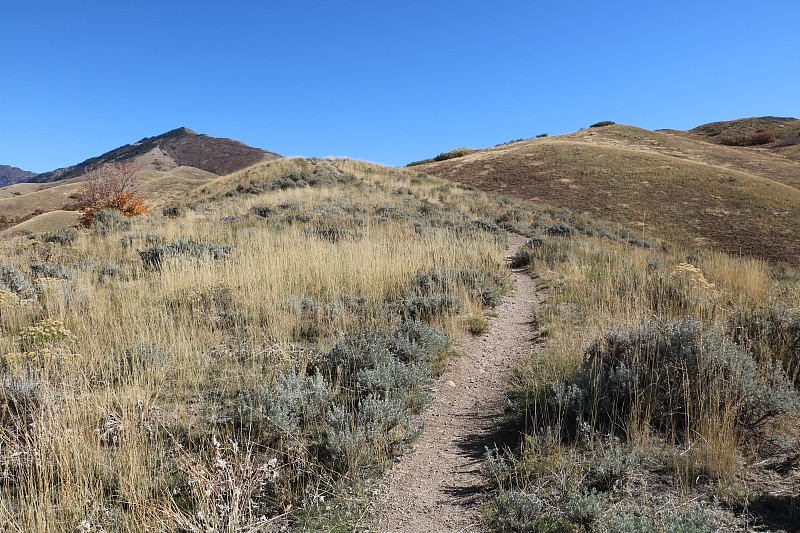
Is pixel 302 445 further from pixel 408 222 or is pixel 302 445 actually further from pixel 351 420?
pixel 408 222

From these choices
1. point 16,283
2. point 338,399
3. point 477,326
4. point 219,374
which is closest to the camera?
point 338,399

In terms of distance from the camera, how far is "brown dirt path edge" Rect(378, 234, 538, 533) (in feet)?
8.56

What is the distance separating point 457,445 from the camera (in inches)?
135

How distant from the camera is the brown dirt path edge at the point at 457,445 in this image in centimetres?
261

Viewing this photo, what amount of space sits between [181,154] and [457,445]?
161 m

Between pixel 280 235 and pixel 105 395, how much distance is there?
8042mm

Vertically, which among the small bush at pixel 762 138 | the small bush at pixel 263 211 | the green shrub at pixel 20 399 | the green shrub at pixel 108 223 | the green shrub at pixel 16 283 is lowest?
the green shrub at pixel 20 399

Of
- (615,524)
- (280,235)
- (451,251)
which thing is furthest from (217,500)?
(280,235)

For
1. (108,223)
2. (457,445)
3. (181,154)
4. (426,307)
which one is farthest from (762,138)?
(181,154)

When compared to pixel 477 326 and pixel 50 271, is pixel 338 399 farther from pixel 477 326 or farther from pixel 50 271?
pixel 50 271

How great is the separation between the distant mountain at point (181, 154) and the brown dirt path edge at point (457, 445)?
12654 cm

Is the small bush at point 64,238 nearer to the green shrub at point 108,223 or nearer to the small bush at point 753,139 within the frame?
the green shrub at point 108,223

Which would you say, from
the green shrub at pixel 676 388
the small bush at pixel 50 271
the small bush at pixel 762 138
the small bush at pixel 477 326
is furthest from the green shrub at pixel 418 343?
the small bush at pixel 762 138

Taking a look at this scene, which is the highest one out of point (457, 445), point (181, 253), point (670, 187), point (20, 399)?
point (670, 187)
